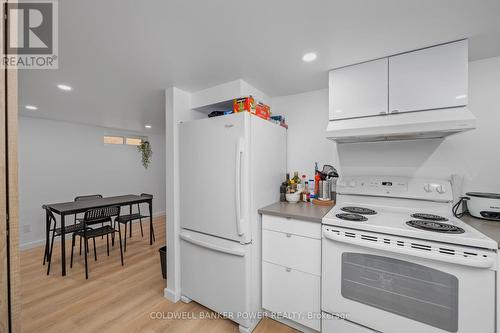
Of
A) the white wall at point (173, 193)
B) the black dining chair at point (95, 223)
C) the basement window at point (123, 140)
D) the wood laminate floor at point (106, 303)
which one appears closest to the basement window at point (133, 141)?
the basement window at point (123, 140)

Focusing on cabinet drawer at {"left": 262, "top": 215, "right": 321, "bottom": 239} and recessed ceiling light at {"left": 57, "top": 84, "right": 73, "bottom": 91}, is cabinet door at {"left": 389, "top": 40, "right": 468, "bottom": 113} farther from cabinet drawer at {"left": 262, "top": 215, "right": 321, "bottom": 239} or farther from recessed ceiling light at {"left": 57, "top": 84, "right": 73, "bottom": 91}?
recessed ceiling light at {"left": 57, "top": 84, "right": 73, "bottom": 91}

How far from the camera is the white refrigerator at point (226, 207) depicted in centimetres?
164

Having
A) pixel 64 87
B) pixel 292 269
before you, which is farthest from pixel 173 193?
pixel 64 87

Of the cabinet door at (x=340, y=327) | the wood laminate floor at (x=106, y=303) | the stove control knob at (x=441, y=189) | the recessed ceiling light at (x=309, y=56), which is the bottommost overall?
the wood laminate floor at (x=106, y=303)

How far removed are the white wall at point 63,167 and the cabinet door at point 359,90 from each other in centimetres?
472

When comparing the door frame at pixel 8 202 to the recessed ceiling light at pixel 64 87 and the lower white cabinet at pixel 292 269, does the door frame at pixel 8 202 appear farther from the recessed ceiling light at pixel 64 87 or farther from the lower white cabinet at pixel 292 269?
the recessed ceiling light at pixel 64 87

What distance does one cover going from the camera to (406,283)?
1.24m

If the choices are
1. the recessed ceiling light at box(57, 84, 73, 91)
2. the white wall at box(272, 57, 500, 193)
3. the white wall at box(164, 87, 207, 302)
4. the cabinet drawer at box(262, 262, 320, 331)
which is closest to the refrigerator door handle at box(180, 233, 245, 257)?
the white wall at box(164, 87, 207, 302)

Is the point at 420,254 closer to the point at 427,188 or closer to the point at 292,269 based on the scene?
the point at 427,188

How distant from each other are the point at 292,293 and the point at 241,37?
1.94 metres

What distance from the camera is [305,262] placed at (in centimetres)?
157

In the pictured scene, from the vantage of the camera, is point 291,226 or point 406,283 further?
point 291,226

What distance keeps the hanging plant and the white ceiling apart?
309cm

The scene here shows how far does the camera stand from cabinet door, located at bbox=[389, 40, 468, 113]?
Result: 1.33 m
